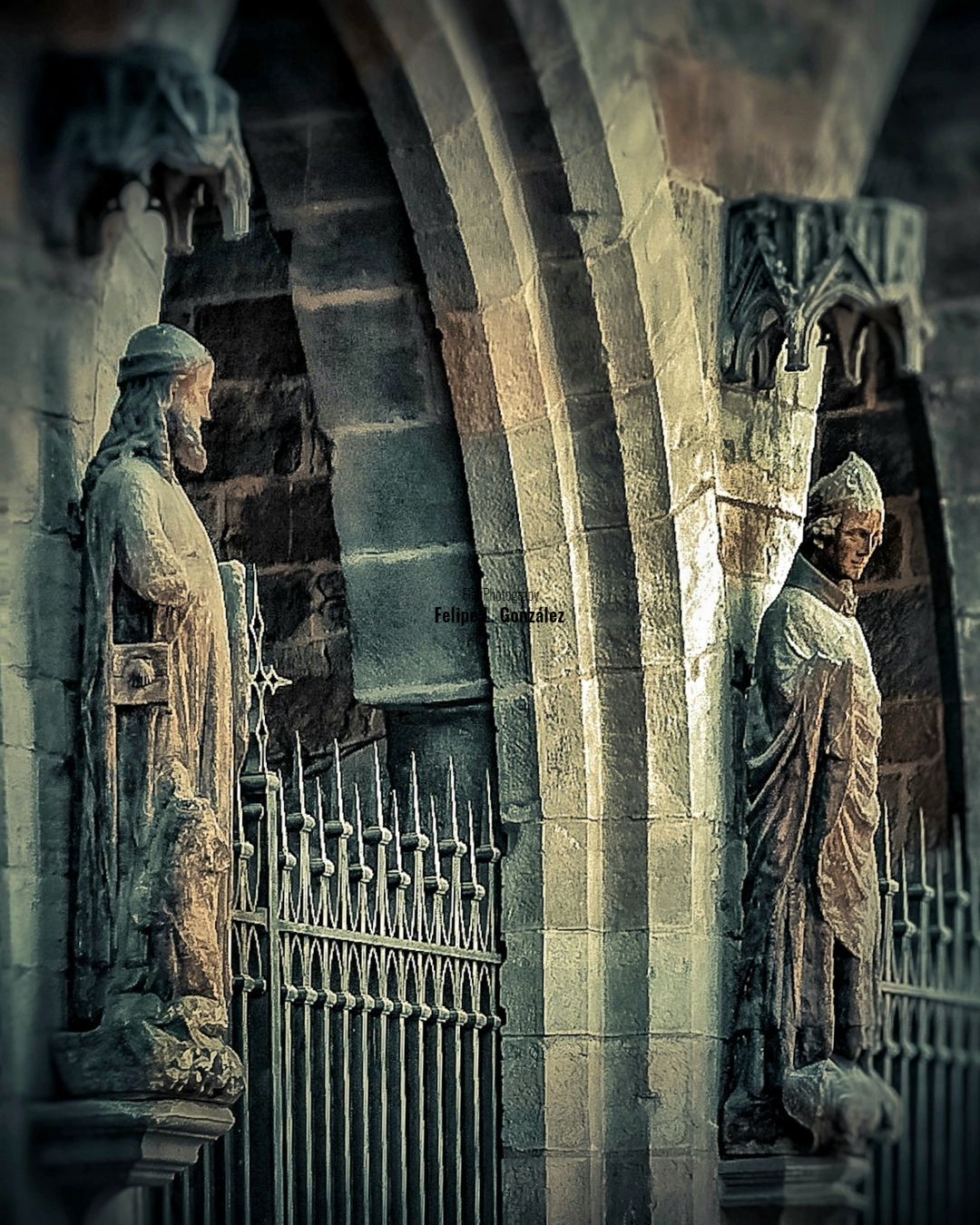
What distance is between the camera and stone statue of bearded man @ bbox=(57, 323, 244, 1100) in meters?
8.03

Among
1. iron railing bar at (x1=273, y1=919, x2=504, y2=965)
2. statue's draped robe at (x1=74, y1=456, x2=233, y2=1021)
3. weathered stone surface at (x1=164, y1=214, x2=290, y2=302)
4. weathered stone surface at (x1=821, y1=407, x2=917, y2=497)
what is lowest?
iron railing bar at (x1=273, y1=919, x2=504, y2=965)

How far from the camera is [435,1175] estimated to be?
9438 millimetres

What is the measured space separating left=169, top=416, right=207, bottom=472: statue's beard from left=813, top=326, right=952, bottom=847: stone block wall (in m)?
3.35

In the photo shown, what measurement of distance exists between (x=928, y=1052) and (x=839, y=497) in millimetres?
1661

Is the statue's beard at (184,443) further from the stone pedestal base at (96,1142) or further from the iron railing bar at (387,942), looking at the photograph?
the stone pedestal base at (96,1142)

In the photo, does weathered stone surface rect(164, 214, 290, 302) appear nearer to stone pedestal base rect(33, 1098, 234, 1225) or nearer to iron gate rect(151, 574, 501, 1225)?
iron gate rect(151, 574, 501, 1225)

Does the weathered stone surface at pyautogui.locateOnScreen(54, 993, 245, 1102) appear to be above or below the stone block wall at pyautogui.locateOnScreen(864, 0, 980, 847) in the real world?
below

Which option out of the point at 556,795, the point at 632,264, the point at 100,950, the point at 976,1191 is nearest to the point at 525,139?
the point at 632,264

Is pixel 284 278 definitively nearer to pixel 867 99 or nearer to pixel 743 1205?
pixel 867 99

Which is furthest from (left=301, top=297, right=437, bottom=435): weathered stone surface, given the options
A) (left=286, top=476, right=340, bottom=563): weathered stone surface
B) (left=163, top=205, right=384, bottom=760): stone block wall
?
(left=286, top=476, right=340, bottom=563): weathered stone surface

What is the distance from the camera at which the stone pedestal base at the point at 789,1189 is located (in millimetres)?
9539

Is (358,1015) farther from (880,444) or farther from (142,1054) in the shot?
(880,444)

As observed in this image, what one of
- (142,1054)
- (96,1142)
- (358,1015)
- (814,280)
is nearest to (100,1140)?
(96,1142)

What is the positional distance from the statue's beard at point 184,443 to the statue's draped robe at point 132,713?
11cm
